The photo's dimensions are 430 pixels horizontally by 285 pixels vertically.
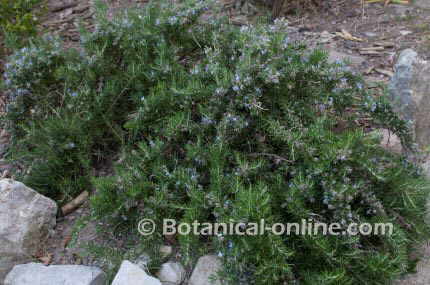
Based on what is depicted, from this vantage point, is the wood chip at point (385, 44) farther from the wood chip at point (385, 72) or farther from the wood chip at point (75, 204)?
the wood chip at point (75, 204)

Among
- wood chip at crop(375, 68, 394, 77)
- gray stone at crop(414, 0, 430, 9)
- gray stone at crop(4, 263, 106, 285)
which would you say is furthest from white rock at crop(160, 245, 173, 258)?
gray stone at crop(414, 0, 430, 9)

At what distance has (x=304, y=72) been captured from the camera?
2.74 metres

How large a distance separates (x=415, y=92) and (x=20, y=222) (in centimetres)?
257

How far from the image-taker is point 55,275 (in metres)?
2.54

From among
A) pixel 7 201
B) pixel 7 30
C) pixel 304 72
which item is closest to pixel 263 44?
pixel 304 72

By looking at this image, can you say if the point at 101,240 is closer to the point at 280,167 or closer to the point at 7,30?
the point at 280,167

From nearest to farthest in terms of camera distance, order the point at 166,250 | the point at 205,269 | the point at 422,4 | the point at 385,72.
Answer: the point at 205,269 → the point at 166,250 → the point at 385,72 → the point at 422,4

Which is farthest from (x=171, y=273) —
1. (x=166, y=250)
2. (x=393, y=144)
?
(x=393, y=144)

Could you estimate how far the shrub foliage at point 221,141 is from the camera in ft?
7.52

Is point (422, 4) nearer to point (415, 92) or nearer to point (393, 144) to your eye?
point (415, 92)

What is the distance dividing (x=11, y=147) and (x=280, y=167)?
6.23 feet

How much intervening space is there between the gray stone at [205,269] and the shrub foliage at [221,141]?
56mm

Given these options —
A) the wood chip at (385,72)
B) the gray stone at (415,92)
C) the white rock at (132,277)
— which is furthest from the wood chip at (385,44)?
the white rock at (132,277)

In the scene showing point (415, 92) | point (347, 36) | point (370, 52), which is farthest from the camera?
point (347, 36)
